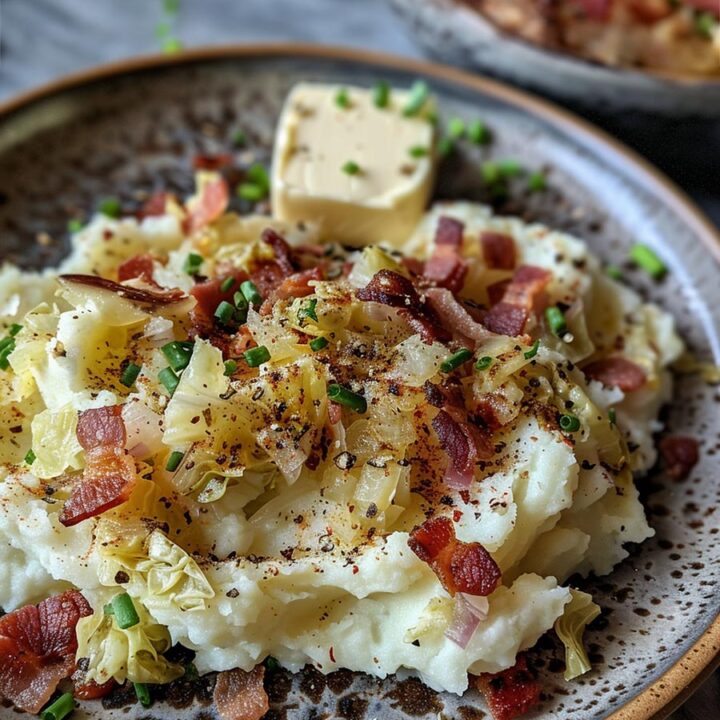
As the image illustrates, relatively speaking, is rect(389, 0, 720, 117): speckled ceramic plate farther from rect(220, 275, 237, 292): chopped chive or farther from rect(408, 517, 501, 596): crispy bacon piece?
rect(408, 517, 501, 596): crispy bacon piece

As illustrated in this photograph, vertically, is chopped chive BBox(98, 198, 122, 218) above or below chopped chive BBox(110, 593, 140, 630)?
below

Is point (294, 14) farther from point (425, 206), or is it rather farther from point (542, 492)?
point (542, 492)

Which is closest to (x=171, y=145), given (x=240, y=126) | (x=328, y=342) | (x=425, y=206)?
(x=240, y=126)

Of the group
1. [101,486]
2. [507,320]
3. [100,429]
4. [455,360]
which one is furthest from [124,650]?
[507,320]

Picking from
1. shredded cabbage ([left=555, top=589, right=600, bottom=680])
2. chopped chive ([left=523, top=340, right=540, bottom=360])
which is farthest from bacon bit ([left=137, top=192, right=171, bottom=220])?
shredded cabbage ([left=555, top=589, right=600, bottom=680])

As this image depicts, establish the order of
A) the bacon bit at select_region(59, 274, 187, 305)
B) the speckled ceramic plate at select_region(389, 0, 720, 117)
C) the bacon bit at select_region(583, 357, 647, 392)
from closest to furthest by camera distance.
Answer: the bacon bit at select_region(59, 274, 187, 305) → the bacon bit at select_region(583, 357, 647, 392) → the speckled ceramic plate at select_region(389, 0, 720, 117)

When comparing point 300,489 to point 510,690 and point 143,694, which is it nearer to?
point 143,694
